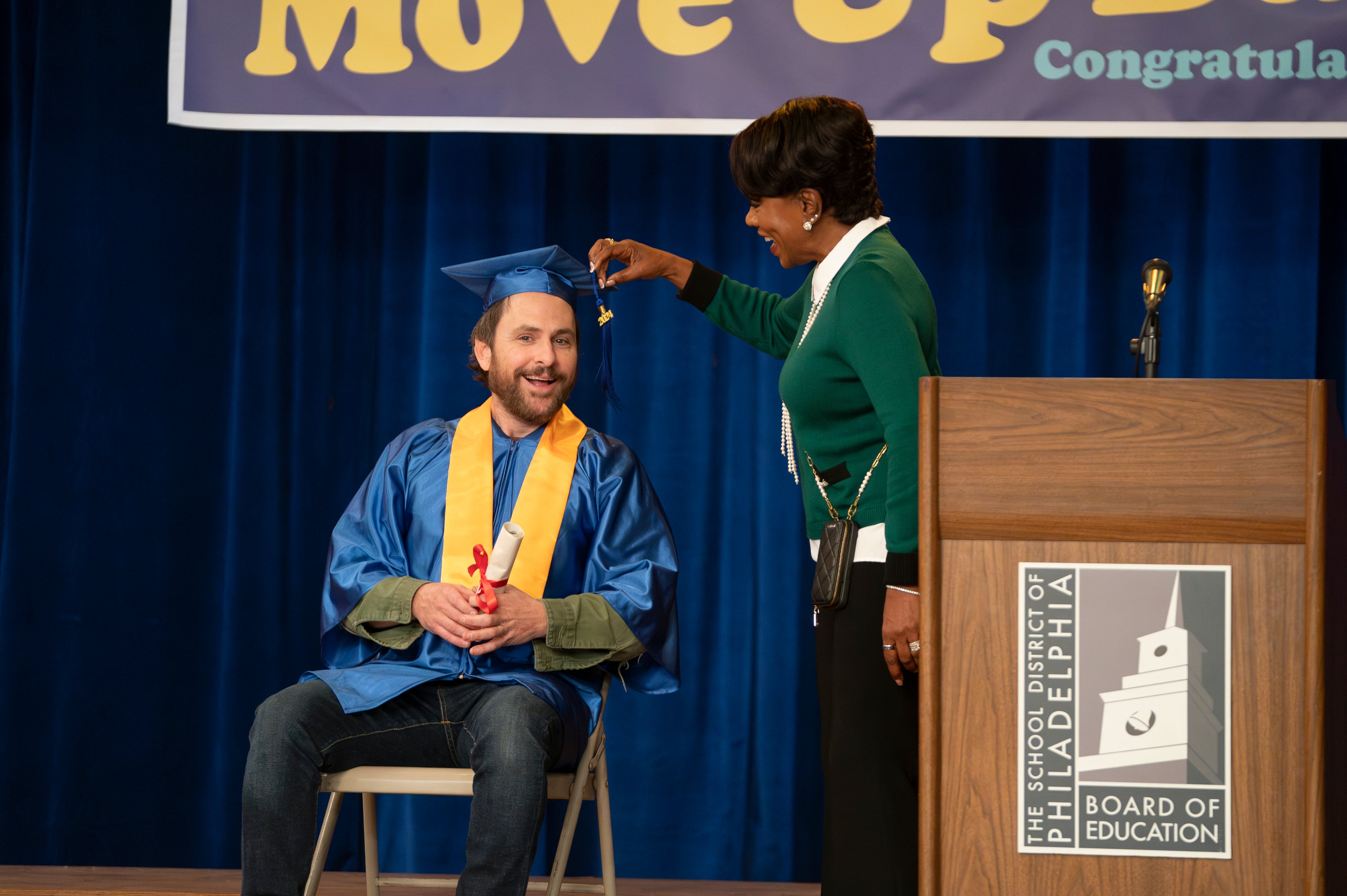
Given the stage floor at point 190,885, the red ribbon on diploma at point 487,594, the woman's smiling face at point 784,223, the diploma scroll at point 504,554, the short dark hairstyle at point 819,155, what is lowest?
the stage floor at point 190,885

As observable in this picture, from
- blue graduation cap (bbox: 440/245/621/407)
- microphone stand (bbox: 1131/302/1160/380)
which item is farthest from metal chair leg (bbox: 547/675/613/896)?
microphone stand (bbox: 1131/302/1160/380)

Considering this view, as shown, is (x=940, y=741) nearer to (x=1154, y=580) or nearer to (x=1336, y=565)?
(x=1154, y=580)

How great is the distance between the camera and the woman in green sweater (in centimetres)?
155

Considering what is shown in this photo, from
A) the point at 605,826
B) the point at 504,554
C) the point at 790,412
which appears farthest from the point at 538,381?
the point at 605,826

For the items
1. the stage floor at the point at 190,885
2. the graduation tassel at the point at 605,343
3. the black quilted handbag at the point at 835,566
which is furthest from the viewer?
the stage floor at the point at 190,885

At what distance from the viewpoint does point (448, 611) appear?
6.47 ft

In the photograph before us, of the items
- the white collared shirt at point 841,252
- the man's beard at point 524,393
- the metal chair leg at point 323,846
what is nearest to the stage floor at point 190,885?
the metal chair leg at point 323,846

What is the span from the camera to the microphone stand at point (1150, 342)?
138 cm

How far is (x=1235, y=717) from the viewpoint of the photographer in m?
1.12

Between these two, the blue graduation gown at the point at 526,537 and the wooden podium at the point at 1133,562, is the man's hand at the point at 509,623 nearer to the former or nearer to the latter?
the blue graduation gown at the point at 526,537

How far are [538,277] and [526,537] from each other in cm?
52

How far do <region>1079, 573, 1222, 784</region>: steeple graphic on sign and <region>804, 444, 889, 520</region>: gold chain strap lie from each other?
0.54 meters

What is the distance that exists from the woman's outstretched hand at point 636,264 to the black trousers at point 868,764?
0.89 meters

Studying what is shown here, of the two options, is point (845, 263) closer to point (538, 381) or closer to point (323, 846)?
point (538, 381)
